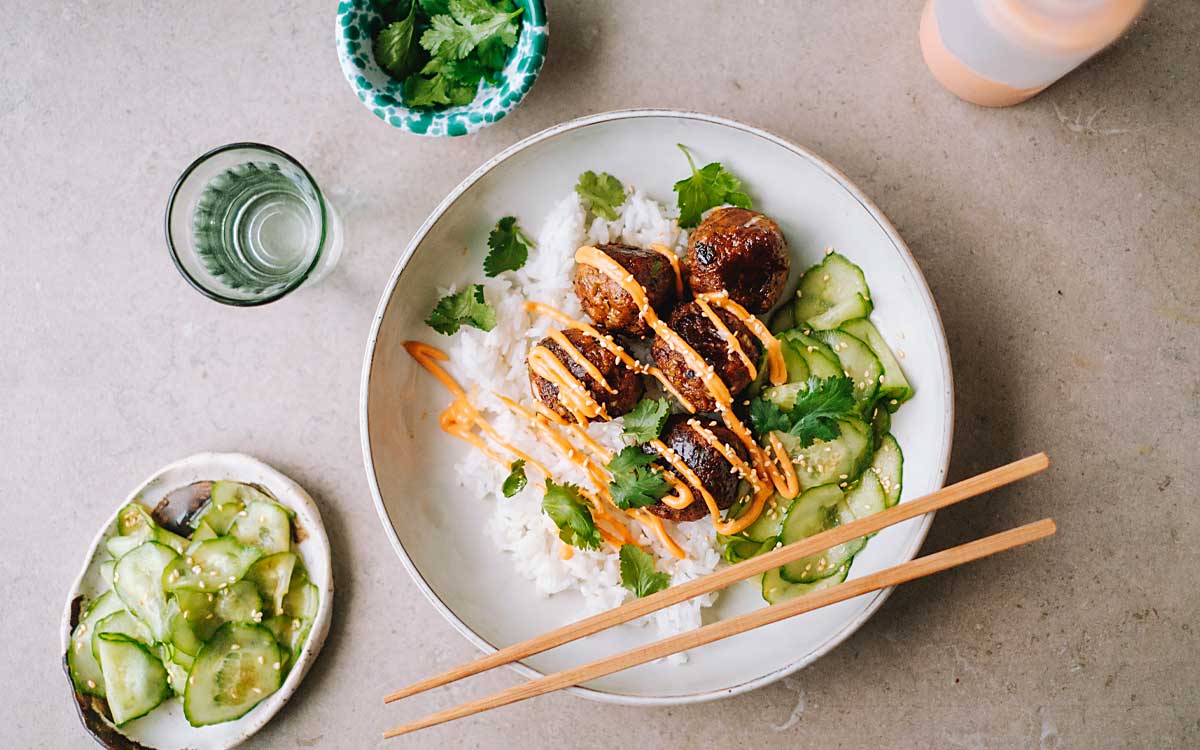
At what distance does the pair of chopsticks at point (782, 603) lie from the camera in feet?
6.94

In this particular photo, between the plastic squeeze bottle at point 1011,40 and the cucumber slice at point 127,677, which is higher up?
the plastic squeeze bottle at point 1011,40

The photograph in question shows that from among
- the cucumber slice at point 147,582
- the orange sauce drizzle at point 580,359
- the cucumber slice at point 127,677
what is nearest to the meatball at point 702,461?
the orange sauce drizzle at point 580,359

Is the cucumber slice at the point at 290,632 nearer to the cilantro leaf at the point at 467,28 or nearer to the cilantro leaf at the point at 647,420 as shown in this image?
the cilantro leaf at the point at 647,420

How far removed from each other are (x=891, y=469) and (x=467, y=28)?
1.86m

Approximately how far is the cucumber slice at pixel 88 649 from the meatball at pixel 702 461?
194cm

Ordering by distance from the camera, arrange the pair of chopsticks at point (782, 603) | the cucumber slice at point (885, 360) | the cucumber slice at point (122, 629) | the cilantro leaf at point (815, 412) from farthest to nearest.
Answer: the cucumber slice at point (122, 629) < the cucumber slice at point (885, 360) < the cilantro leaf at point (815, 412) < the pair of chopsticks at point (782, 603)

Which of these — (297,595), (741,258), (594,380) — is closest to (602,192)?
(741,258)

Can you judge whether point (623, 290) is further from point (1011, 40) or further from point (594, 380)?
point (1011, 40)

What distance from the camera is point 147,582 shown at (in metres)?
2.74

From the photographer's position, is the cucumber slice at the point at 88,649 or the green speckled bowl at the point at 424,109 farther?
the cucumber slice at the point at 88,649

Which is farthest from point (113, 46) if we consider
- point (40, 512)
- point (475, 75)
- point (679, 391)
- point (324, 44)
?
point (679, 391)

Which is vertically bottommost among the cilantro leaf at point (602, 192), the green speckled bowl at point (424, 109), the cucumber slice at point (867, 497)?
the cucumber slice at point (867, 497)

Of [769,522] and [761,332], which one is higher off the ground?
[761,332]

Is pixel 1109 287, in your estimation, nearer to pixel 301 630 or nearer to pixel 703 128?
Result: pixel 703 128
